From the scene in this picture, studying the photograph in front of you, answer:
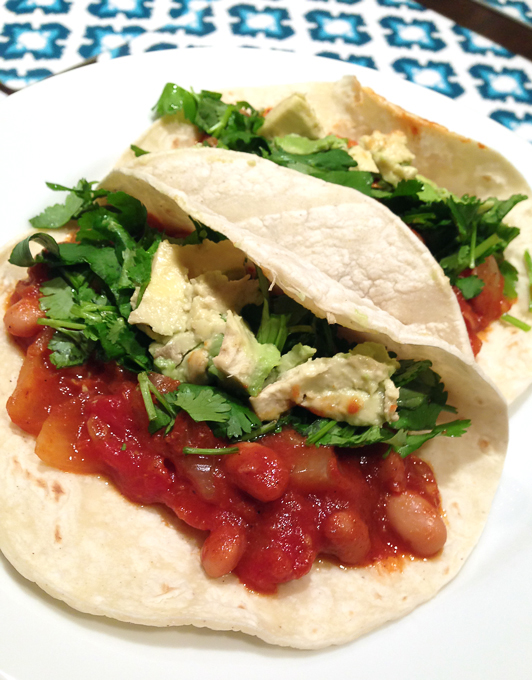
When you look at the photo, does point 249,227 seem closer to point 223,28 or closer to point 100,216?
point 100,216

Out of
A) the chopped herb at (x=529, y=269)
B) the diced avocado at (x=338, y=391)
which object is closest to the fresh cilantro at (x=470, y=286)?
the chopped herb at (x=529, y=269)

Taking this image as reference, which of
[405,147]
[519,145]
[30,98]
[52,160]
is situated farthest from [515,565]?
[30,98]

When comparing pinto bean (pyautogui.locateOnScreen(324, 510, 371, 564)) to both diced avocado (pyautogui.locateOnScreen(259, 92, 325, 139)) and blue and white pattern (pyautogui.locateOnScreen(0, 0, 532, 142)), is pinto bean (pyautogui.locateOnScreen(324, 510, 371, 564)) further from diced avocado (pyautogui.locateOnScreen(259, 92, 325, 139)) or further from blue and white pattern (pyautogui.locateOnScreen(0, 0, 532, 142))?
blue and white pattern (pyautogui.locateOnScreen(0, 0, 532, 142))

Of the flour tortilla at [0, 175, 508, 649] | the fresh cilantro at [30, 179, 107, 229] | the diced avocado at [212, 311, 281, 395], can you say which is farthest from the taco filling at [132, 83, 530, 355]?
the diced avocado at [212, 311, 281, 395]

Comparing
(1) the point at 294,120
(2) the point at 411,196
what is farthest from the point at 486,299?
(1) the point at 294,120

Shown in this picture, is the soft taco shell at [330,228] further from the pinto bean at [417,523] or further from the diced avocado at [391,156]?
the diced avocado at [391,156]

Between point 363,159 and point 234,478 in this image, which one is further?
point 363,159

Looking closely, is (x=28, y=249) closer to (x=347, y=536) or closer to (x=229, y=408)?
(x=229, y=408)
